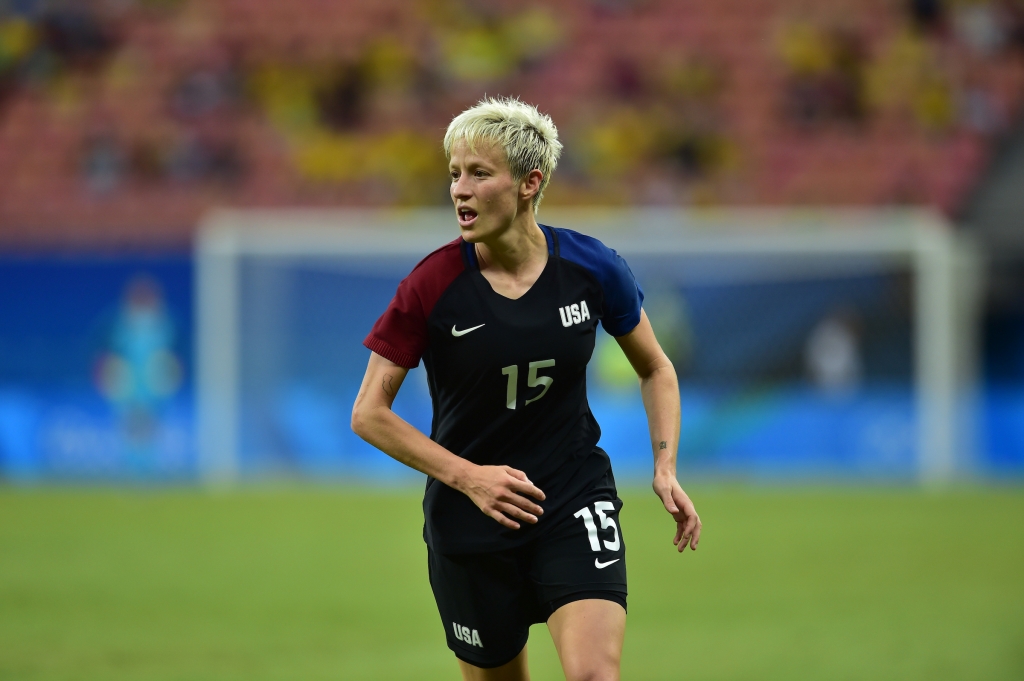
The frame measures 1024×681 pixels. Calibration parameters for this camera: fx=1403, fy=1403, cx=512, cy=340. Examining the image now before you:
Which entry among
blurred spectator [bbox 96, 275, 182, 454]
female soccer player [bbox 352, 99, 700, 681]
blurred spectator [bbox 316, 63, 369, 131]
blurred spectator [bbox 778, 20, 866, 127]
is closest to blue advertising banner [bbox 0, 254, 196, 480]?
blurred spectator [bbox 96, 275, 182, 454]

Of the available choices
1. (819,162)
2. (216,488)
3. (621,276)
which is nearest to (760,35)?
(819,162)

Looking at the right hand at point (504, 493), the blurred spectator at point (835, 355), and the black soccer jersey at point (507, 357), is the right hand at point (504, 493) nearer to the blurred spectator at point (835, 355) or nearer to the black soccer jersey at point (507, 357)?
the black soccer jersey at point (507, 357)

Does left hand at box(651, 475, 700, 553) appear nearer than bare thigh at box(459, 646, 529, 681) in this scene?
Yes

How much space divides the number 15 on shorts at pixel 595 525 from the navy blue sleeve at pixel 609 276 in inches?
21.1

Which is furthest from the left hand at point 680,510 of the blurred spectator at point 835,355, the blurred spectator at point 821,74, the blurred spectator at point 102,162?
the blurred spectator at point 821,74

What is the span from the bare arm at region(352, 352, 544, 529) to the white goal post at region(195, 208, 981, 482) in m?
12.6

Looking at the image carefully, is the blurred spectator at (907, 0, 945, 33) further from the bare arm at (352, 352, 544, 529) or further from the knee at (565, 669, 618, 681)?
the knee at (565, 669, 618, 681)

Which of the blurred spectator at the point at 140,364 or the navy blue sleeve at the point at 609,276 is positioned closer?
the navy blue sleeve at the point at 609,276

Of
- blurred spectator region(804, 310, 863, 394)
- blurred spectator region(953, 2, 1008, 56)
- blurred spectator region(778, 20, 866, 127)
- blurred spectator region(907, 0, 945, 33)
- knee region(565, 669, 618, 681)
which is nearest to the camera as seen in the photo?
knee region(565, 669, 618, 681)

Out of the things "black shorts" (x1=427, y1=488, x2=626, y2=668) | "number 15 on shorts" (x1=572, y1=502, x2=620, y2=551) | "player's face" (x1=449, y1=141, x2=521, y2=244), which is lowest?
"black shorts" (x1=427, y1=488, x2=626, y2=668)

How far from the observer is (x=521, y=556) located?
4.12 metres

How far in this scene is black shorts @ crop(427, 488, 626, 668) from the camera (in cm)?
404

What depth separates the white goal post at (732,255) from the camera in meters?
16.4

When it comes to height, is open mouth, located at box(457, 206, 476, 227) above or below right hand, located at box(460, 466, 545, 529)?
above
